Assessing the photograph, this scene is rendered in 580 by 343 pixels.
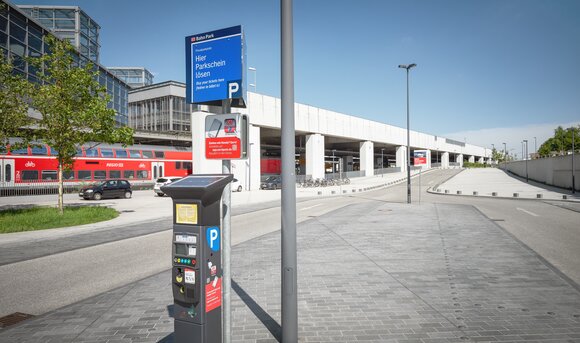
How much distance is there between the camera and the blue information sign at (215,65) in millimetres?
3680

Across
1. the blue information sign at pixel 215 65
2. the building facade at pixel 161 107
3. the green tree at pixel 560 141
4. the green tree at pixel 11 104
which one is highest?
the building facade at pixel 161 107

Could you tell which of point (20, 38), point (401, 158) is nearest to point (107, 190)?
point (20, 38)

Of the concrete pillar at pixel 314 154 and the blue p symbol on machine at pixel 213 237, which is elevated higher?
the concrete pillar at pixel 314 154

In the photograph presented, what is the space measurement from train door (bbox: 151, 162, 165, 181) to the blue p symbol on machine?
33.0 metres

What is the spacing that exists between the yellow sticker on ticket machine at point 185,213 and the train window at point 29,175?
2821 centimetres

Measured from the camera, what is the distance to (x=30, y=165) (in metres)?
24.8

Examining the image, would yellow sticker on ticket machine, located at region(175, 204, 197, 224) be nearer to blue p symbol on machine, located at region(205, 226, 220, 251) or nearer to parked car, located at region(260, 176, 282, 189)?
blue p symbol on machine, located at region(205, 226, 220, 251)

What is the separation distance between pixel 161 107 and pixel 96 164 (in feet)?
131

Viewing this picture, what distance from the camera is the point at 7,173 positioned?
77.5 feet

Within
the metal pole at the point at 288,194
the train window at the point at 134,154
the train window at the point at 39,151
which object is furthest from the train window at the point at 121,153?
the metal pole at the point at 288,194

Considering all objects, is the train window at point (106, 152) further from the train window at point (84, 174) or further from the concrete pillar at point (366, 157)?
the concrete pillar at point (366, 157)

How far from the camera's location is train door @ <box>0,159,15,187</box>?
76.3 ft

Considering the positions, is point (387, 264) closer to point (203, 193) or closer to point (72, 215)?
point (203, 193)

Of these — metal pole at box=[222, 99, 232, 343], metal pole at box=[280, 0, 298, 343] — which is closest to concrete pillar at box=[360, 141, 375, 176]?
metal pole at box=[280, 0, 298, 343]
